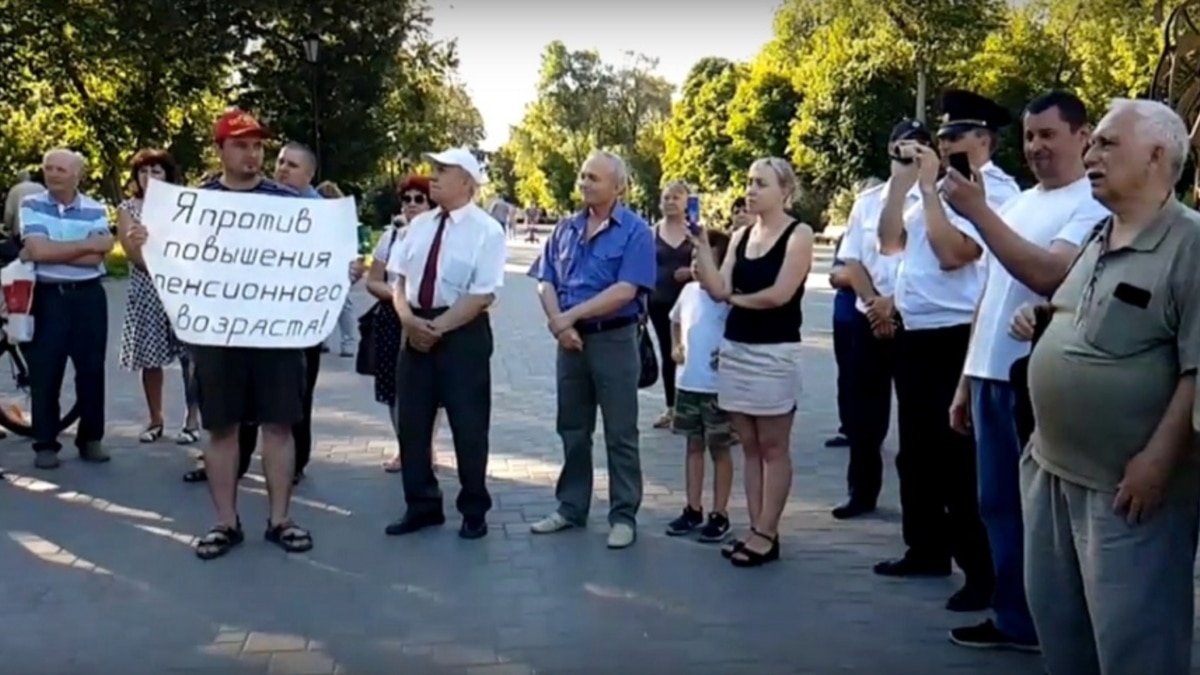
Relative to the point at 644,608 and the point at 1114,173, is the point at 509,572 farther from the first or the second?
the point at 1114,173

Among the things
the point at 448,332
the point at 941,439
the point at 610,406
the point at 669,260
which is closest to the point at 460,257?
the point at 448,332

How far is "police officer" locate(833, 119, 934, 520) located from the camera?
6391 mm

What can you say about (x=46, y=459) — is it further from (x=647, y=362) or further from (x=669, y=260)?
(x=669, y=260)

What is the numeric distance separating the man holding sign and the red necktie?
442mm

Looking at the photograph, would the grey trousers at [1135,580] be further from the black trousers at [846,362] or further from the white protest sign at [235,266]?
the white protest sign at [235,266]

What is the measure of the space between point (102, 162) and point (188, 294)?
27.8 meters

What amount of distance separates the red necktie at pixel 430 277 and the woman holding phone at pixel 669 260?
2264mm

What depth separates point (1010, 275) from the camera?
3959 mm

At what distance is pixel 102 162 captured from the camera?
1224 inches

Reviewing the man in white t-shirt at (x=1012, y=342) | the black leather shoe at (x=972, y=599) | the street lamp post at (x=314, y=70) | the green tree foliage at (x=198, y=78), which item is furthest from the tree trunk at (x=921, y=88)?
the man in white t-shirt at (x=1012, y=342)

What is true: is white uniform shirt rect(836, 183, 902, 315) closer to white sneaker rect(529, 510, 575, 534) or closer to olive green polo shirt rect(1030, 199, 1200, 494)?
white sneaker rect(529, 510, 575, 534)

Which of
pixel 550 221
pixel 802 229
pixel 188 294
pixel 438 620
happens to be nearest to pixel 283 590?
pixel 438 620

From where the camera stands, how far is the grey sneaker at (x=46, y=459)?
7.43 meters

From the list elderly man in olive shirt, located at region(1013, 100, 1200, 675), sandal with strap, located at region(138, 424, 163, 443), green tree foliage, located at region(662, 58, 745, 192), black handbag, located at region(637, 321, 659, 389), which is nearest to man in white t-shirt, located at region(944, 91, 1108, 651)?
elderly man in olive shirt, located at region(1013, 100, 1200, 675)
